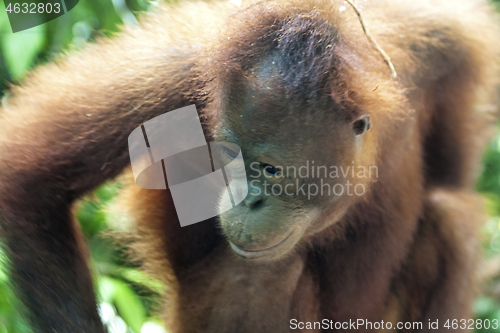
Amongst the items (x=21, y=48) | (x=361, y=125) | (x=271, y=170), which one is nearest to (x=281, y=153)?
(x=271, y=170)

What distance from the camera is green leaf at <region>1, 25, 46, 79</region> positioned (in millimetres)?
1919

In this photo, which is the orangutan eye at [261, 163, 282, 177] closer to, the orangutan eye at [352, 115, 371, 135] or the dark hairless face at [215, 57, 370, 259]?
the dark hairless face at [215, 57, 370, 259]

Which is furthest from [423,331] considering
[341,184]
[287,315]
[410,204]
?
[341,184]

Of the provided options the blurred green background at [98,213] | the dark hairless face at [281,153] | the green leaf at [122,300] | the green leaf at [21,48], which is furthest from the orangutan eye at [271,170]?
the green leaf at [21,48]

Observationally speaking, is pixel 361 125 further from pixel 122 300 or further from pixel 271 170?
pixel 122 300

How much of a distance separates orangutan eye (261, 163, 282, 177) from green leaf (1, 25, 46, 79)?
42.1 inches

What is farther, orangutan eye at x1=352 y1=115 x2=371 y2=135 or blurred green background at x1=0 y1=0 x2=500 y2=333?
blurred green background at x1=0 y1=0 x2=500 y2=333

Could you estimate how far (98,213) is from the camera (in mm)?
2170

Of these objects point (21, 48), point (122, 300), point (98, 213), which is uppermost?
point (21, 48)

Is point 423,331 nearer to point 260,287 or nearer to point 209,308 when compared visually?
point 260,287

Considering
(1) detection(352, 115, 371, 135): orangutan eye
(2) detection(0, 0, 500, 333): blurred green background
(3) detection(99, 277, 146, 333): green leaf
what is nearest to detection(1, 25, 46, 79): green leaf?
(2) detection(0, 0, 500, 333): blurred green background

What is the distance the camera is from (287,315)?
193 cm

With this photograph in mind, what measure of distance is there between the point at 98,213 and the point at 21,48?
29.5 inches

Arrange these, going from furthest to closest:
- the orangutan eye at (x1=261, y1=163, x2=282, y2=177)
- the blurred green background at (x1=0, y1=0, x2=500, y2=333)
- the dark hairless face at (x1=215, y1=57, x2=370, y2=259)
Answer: the blurred green background at (x1=0, y1=0, x2=500, y2=333) → the orangutan eye at (x1=261, y1=163, x2=282, y2=177) → the dark hairless face at (x1=215, y1=57, x2=370, y2=259)
